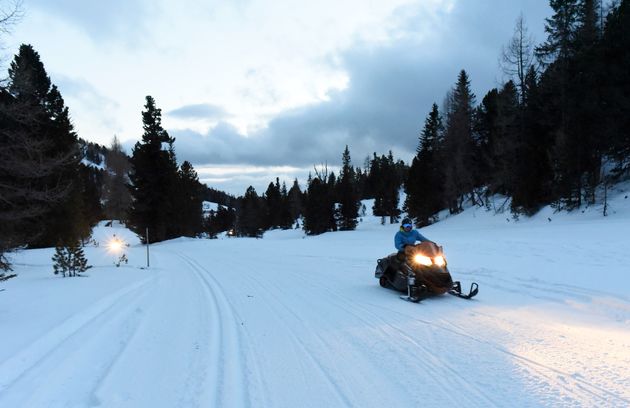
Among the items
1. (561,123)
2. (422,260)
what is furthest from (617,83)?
(422,260)

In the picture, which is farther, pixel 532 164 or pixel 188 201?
pixel 188 201

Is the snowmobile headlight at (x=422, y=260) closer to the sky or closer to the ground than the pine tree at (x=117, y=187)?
closer to the ground

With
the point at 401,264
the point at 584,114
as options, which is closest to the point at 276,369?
the point at 401,264

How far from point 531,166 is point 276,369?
30.8 metres

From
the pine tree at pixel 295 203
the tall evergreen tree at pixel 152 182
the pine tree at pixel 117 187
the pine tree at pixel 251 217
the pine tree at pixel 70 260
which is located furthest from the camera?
the pine tree at pixel 295 203

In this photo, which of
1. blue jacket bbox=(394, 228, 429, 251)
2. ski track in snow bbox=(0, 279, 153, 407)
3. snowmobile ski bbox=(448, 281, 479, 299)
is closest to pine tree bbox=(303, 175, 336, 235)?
blue jacket bbox=(394, 228, 429, 251)

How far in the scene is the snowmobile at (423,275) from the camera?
861cm

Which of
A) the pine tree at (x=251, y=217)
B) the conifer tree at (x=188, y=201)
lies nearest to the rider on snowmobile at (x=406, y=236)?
the conifer tree at (x=188, y=201)

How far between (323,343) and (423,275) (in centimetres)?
375

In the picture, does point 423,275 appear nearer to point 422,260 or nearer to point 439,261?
point 422,260

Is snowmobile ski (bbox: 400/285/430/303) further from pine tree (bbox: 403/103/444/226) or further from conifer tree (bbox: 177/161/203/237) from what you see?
conifer tree (bbox: 177/161/203/237)

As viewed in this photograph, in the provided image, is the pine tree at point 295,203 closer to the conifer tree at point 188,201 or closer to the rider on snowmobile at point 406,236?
the conifer tree at point 188,201

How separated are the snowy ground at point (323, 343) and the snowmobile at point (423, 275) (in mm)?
329

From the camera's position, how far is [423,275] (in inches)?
341
